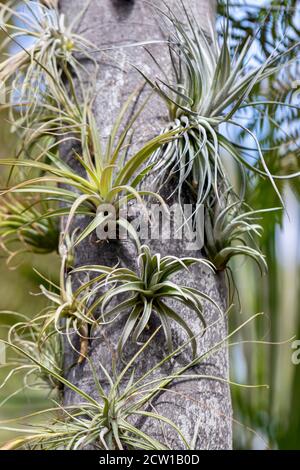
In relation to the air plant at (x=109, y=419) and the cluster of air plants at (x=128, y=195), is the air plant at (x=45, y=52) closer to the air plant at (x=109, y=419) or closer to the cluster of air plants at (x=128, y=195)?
the cluster of air plants at (x=128, y=195)

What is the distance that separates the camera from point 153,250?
78cm

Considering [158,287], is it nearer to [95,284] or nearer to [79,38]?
[95,284]

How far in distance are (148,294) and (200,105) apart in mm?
244

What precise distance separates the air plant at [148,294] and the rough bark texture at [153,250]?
0.02m

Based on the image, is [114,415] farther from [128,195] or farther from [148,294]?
[128,195]

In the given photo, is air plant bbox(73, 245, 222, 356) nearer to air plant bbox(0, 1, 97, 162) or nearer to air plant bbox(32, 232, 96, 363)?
air plant bbox(32, 232, 96, 363)

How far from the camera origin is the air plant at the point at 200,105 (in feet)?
2.61

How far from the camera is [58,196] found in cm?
83

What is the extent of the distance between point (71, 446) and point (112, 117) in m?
0.40

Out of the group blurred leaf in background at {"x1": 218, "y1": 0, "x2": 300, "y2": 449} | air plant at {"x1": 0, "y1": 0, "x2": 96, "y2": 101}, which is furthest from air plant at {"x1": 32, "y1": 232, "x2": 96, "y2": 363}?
blurred leaf in background at {"x1": 218, "y1": 0, "x2": 300, "y2": 449}

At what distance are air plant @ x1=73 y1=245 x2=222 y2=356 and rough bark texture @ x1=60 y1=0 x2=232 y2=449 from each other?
0.7 inches

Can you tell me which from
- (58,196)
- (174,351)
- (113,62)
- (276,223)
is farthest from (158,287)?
(276,223)

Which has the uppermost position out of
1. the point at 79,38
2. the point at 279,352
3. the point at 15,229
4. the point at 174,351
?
the point at 79,38

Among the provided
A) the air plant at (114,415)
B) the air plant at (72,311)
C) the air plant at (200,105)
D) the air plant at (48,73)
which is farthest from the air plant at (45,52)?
the air plant at (114,415)
